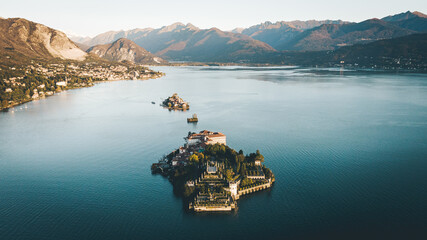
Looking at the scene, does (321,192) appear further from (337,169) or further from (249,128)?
(249,128)

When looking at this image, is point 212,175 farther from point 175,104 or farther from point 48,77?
point 48,77

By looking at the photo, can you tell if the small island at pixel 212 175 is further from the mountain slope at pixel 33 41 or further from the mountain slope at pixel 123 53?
the mountain slope at pixel 123 53

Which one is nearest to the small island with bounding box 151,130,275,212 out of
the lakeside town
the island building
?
the island building

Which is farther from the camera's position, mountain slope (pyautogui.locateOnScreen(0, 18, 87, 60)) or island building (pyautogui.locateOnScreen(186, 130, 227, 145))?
mountain slope (pyautogui.locateOnScreen(0, 18, 87, 60))

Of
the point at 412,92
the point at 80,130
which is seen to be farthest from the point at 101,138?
the point at 412,92

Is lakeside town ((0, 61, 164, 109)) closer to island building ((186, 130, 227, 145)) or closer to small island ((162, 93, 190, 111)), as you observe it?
small island ((162, 93, 190, 111))

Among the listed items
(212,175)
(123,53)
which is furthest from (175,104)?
(123,53)
